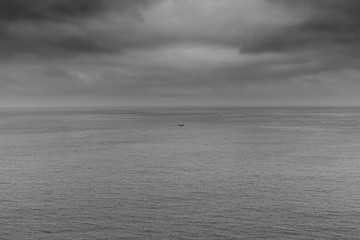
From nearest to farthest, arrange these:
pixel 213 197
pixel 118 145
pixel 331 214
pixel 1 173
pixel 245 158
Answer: pixel 331 214 → pixel 213 197 → pixel 1 173 → pixel 245 158 → pixel 118 145

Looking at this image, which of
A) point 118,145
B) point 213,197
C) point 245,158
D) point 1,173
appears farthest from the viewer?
point 118,145

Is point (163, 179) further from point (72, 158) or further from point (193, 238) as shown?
point (72, 158)

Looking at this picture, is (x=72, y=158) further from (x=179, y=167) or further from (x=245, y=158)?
(x=245, y=158)

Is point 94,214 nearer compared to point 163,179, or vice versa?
point 94,214

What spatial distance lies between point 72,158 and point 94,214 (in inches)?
2373

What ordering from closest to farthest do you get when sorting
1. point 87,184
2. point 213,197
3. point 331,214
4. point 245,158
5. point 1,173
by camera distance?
point 331,214 < point 213,197 < point 87,184 < point 1,173 < point 245,158

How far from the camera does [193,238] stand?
169 ft

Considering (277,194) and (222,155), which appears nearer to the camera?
(277,194)

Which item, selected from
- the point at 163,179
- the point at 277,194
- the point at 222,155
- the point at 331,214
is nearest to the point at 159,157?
the point at 222,155

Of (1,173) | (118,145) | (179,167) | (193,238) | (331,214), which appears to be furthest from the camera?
(118,145)

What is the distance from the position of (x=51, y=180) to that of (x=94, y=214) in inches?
1133

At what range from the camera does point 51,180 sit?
280ft

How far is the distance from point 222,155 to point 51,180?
179 feet

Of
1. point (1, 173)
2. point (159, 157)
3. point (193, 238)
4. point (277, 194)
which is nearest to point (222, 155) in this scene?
point (159, 157)
